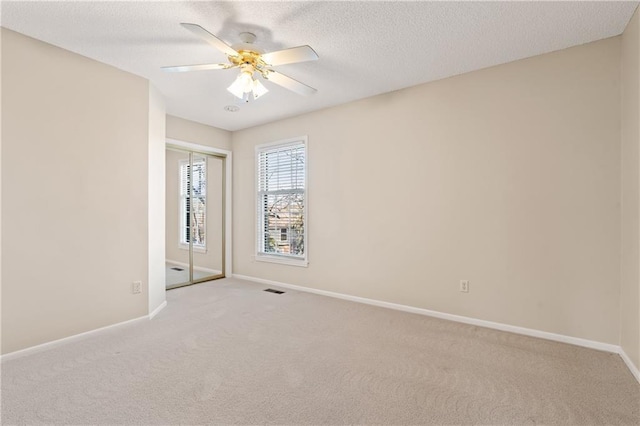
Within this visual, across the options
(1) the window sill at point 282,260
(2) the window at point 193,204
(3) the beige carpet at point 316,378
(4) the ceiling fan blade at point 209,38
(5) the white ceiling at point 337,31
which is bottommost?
(3) the beige carpet at point 316,378

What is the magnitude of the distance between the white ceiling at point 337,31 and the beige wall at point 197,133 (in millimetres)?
1292

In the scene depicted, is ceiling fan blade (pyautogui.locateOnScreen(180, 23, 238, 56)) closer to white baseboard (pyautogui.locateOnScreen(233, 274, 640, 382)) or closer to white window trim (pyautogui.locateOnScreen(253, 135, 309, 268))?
white window trim (pyautogui.locateOnScreen(253, 135, 309, 268))

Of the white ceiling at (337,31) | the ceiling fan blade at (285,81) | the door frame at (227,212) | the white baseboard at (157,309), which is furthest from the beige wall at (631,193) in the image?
the door frame at (227,212)

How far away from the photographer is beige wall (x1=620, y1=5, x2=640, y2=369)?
2180mm

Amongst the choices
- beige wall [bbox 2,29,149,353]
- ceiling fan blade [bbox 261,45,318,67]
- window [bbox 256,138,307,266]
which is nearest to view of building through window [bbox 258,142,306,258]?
window [bbox 256,138,307,266]

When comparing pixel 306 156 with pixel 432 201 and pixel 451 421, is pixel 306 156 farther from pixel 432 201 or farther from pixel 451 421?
pixel 451 421

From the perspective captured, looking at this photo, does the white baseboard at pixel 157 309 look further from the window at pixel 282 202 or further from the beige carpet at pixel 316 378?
the window at pixel 282 202

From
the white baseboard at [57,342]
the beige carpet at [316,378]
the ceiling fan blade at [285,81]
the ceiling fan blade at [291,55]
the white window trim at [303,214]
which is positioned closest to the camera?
the beige carpet at [316,378]

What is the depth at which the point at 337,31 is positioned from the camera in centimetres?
246

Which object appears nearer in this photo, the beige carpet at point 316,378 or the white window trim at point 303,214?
the beige carpet at point 316,378

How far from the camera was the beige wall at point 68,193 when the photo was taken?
2473 mm

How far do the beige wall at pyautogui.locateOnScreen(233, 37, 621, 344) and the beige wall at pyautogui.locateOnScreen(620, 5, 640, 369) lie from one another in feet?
0.32

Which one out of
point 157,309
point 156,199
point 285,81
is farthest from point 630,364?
point 156,199

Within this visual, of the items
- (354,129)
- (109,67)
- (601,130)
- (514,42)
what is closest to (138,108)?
(109,67)
